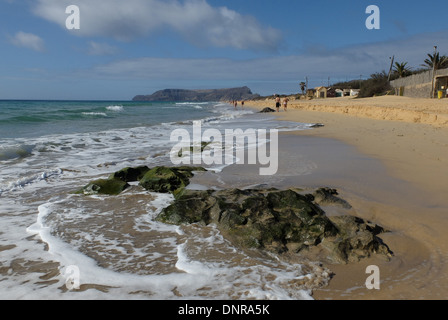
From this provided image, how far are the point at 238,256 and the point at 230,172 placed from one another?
11.4 feet

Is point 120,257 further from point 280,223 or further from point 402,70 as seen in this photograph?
point 402,70

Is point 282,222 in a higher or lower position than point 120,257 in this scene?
higher

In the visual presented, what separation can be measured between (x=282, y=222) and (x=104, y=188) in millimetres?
3007

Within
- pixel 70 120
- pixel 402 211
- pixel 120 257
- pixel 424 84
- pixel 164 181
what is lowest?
pixel 120 257

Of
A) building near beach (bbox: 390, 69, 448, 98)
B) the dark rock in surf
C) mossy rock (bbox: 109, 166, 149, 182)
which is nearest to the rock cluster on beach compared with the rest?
the dark rock in surf

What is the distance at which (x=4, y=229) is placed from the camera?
380 cm

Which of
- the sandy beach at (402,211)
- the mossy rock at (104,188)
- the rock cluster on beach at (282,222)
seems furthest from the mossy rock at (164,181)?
the sandy beach at (402,211)

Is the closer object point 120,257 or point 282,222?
point 120,257

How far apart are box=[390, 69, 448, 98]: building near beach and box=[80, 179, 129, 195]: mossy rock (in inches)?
1169

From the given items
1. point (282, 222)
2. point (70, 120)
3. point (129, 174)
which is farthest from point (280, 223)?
point (70, 120)

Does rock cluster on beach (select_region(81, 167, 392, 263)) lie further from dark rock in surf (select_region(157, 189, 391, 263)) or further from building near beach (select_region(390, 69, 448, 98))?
building near beach (select_region(390, 69, 448, 98))

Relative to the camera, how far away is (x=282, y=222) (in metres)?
3.62

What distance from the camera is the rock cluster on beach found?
10.5 ft
